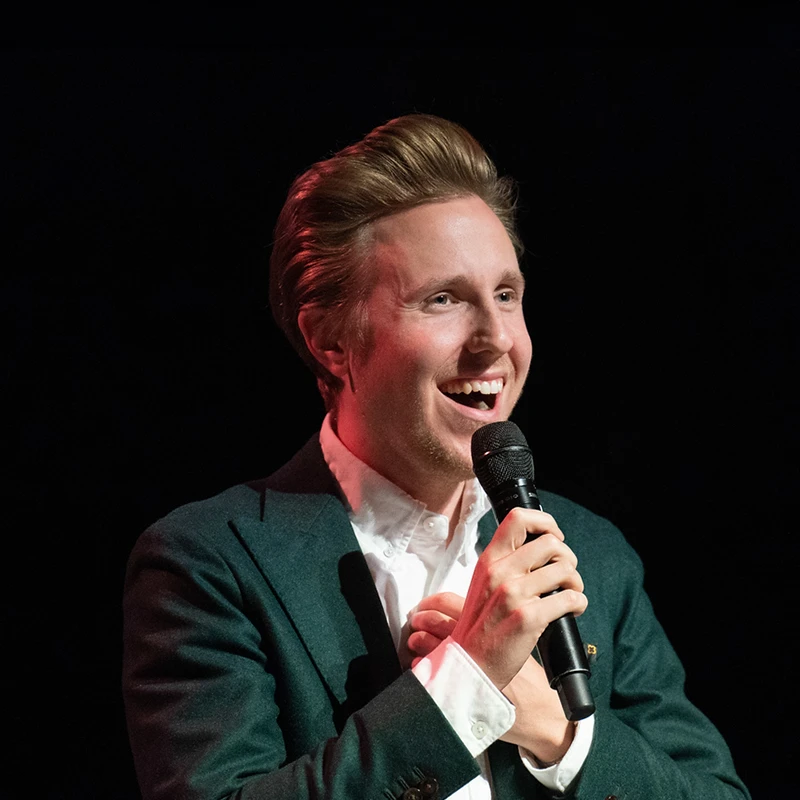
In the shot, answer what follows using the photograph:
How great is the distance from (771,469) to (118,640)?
188 cm

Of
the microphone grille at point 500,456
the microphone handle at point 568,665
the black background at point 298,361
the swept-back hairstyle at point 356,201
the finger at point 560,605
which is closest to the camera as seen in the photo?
the microphone handle at point 568,665

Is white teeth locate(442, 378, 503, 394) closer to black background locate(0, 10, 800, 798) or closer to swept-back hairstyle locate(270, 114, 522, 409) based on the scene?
swept-back hairstyle locate(270, 114, 522, 409)

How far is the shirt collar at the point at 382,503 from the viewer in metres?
2.16

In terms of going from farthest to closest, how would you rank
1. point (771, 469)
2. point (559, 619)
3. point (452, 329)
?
point (771, 469) → point (452, 329) → point (559, 619)

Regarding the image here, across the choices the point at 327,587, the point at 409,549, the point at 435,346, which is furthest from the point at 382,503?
the point at 435,346

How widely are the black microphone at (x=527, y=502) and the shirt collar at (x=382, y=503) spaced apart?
0.30 meters

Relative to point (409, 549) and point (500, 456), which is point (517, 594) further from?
point (409, 549)

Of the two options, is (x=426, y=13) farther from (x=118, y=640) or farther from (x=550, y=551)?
(x=118, y=640)

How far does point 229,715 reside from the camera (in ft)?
5.90

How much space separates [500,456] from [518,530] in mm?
175

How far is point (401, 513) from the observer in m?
2.16

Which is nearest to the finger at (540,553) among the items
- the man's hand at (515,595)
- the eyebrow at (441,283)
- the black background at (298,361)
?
the man's hand at (515,595)

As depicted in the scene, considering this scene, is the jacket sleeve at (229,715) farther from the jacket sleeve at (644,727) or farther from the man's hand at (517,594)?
the jacket sleeve at (644,727)

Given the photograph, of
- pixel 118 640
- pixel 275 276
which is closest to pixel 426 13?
pixel 275 276
